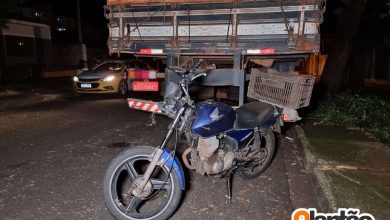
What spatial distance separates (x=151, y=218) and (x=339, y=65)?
11.0 meters

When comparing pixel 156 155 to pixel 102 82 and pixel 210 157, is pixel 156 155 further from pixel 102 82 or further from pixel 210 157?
pixel 102 82

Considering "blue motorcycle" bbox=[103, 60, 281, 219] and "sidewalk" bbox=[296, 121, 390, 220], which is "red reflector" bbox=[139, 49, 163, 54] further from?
"sidewalk" bbox=[296, 121, 390, 220]

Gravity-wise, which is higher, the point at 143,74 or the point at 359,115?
the point at 143,74

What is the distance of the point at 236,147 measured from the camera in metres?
3.83

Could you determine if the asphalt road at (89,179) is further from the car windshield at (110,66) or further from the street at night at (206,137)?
the car windshield at (110,66)

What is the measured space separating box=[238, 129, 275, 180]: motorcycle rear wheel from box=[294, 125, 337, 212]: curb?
658 mm

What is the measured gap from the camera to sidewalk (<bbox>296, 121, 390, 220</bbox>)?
3.58m

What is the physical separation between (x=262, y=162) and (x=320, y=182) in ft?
2.67

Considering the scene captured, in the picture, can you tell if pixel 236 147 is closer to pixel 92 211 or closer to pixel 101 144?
pixel 92 211

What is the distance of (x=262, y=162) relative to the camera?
4.59 m

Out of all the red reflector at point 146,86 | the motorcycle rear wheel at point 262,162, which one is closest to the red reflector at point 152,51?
the red reflector at point 146,86

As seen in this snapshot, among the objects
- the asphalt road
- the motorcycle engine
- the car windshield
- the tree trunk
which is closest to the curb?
the asphalt road

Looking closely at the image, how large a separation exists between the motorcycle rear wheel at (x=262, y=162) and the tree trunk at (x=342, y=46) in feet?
27.2

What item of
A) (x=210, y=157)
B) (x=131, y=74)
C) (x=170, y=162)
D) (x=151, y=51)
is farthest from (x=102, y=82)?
(x=170, y=162)
